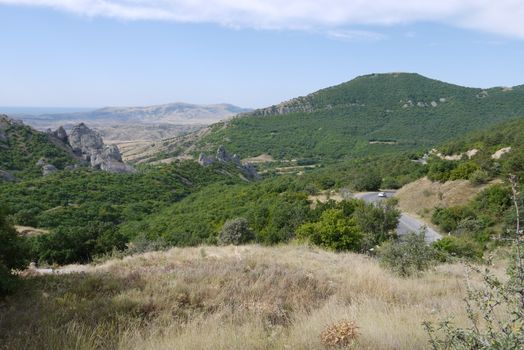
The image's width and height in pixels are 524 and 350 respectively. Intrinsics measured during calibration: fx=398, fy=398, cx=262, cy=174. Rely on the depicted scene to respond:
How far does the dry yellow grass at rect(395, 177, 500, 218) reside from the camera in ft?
117

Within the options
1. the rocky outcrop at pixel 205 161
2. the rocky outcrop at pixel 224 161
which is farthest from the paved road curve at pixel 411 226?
the rocky outcrop at pixel 224 161

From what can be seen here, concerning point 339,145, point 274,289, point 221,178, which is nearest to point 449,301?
point 274,289

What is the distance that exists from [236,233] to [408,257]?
18404 mm

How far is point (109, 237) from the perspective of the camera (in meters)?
26.4

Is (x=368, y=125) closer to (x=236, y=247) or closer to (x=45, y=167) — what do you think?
(x=45, y=167)

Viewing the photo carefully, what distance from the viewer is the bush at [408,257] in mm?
10125

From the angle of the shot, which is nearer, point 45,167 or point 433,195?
point 433,195

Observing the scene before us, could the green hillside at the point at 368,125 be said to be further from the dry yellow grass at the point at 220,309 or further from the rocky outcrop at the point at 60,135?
the dry yellow grass at the point at 220,309

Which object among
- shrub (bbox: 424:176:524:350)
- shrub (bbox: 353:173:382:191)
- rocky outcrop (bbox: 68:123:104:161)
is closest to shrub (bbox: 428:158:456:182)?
shrub (bbox: 353:173:382:191)

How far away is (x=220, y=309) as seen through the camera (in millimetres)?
5859

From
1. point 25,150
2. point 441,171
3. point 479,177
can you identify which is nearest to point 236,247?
point 479,177

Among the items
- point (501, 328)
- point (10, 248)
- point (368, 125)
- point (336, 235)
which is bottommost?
point (336, 235)

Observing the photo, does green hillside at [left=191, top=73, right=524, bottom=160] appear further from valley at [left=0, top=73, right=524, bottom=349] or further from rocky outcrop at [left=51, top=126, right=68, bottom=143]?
rocky outcrop at [left=51, top=126, right=68, bottom=143]

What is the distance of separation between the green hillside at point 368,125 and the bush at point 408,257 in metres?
120
